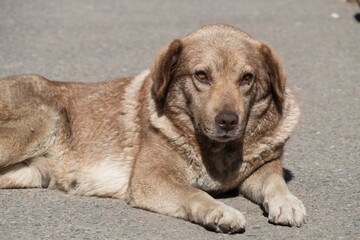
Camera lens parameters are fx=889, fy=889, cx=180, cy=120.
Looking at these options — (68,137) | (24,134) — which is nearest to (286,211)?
(68,137)

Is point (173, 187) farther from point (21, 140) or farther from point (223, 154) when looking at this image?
point (21, 140)

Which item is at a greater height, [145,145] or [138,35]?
[145,145]

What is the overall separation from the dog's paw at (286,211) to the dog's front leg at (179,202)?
293mm

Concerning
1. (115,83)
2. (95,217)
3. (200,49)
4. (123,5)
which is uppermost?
(200,49)

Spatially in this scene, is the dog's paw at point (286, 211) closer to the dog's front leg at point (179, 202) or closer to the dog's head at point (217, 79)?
the dog's front leg at point (179, 202)

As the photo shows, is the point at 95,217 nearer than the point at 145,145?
Yes

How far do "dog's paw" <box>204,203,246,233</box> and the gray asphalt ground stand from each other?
5 cm

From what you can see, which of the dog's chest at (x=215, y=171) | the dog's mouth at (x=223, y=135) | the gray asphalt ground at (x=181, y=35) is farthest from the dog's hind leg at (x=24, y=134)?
the dog's mouth at (x=223, y=135)

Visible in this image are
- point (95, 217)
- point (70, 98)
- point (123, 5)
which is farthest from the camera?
point (123, 5)

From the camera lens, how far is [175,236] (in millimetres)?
5855

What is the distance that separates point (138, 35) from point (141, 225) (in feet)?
24.1

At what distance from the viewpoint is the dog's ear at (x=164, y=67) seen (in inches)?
263

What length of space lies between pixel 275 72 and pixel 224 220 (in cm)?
141

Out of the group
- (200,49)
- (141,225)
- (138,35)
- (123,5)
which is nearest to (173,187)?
(141,225)
